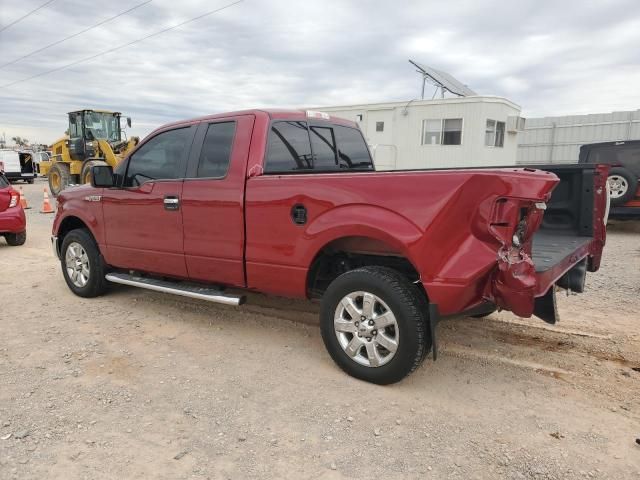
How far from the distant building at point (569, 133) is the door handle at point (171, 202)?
65.2ft

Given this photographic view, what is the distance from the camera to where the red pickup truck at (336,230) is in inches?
114

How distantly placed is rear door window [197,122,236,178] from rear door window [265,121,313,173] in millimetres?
362

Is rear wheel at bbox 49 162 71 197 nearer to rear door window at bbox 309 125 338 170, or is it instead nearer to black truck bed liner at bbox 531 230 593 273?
rear door window at bbox 309 125 338 170

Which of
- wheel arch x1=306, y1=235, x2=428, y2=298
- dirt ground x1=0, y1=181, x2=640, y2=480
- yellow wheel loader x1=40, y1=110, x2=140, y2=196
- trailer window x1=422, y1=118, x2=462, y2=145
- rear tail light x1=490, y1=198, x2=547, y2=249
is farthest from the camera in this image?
yellow wheel loader x1=40, y1=110, x2=140, y2=196

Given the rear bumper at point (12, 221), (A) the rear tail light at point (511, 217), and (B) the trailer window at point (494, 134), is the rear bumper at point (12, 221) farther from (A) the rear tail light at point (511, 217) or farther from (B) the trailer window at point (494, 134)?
(B) the trailer window at point (494, 134)

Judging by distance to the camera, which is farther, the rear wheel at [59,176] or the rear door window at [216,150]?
the rear wheel at [59,176]

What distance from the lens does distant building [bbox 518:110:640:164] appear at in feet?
63.8

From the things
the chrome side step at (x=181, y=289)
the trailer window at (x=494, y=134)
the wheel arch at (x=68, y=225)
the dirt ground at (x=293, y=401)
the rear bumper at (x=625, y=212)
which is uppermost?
the trailer window at (x=494, y=134)

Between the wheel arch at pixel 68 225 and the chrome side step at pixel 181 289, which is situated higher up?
the wheel arch at pixel 68 225

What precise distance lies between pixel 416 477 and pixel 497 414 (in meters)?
0.84

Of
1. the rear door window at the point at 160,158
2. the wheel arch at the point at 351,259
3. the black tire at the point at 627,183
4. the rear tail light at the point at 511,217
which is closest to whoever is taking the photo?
the rear tail light at the point at 511,217

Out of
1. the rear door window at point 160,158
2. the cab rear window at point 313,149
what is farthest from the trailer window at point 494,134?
the rear door window at point 160,158

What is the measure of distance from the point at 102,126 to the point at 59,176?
2761 millimetres

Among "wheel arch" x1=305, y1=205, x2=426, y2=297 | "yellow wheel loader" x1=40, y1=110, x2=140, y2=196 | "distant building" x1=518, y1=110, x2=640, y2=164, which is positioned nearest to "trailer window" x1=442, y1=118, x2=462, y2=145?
"distant building" x1=518, y1=110, x2=640, y2=164
